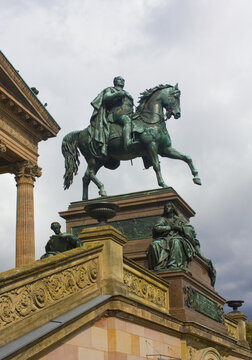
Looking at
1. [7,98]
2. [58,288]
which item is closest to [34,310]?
[58,288]

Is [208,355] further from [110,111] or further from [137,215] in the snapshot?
[110,111]

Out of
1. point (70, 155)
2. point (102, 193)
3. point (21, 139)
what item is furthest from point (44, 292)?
point (21, 139)

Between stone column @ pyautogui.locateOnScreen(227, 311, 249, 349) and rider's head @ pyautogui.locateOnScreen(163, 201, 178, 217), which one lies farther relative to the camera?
stone column @ pyautogui.locateOnScreen(227, 311, 249, 349)

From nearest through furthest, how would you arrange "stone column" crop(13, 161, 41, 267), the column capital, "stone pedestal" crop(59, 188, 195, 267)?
"stone pedestal" crop(59, 188, 195, 267) → "stone column" crop(13, 161, 41, 267) → the column capital

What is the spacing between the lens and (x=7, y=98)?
33.1 meters

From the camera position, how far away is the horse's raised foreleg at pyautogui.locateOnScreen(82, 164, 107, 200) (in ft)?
57.5

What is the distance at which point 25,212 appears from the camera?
33.1m

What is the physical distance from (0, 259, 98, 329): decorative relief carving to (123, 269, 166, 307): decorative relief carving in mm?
1217

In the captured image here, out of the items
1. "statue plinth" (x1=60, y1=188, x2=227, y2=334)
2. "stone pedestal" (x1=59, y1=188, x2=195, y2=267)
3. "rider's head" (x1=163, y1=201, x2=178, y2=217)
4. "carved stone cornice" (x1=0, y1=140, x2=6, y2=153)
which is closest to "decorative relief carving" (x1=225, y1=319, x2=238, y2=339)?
"statue plinth" (x1=60, y1=188, x2=227, y2=334)

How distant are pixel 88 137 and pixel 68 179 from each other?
1.44 metres

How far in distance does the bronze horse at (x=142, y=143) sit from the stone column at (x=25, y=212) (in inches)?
547

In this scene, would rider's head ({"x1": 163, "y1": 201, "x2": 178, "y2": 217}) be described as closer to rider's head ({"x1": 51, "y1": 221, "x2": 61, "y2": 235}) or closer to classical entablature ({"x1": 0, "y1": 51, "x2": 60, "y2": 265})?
rider's head ({"x1": 51, "y1": 221, "x2": 61, "y2": 235})

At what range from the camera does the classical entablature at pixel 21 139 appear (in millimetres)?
32619

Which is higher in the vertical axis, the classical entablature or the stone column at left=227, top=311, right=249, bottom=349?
the classical entablature
